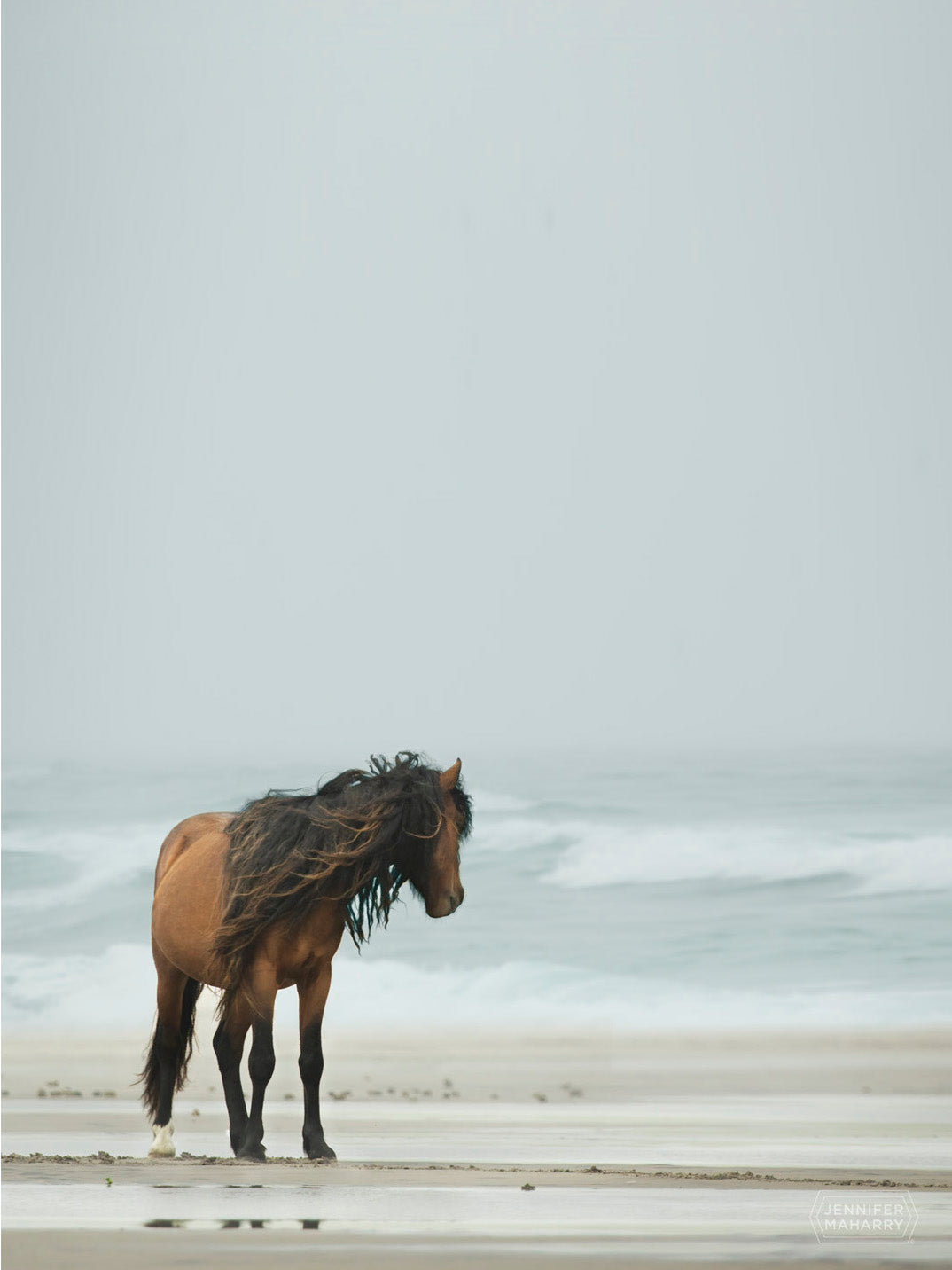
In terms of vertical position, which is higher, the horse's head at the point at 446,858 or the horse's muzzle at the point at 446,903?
the horse's head at the point at 446,858

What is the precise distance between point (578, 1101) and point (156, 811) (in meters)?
23.5

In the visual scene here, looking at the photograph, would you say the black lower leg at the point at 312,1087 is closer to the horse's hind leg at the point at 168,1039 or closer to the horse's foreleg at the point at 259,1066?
the horse's foreleg at the point at 259,1066

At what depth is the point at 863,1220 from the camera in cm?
724

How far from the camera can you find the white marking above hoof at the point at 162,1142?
10.1m

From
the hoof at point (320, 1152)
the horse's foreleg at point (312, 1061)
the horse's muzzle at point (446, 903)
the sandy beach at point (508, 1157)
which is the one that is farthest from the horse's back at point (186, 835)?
the hoof at point (320, 1152)

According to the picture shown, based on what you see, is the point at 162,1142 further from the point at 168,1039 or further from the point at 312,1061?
the point at 312,1061

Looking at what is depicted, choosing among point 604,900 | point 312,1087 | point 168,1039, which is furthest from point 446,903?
point 604,900

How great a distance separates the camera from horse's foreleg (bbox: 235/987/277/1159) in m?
9.55

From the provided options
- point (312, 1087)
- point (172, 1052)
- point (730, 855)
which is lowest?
point (312, 1087)

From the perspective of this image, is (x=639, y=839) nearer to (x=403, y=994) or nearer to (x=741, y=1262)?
(x=403, y=994)

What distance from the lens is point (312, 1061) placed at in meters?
9.67

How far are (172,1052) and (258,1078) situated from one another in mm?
1119

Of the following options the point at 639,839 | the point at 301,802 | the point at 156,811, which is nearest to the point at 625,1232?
the point at 301,802

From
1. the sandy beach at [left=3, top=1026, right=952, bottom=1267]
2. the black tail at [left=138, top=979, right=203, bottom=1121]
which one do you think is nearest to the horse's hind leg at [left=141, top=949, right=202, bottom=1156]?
the black tail at [left=138, top=979, right=203, bottom=1121]
